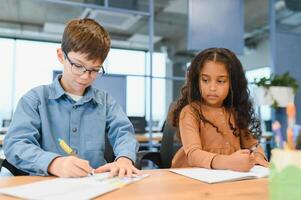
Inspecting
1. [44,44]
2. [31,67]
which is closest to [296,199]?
[31,67]

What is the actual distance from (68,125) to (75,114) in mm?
46

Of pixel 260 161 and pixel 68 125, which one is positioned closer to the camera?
pixel 68 125

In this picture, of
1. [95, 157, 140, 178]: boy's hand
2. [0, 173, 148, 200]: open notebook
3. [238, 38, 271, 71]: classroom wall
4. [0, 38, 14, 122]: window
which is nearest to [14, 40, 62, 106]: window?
[0, 38, 14, 122]: window

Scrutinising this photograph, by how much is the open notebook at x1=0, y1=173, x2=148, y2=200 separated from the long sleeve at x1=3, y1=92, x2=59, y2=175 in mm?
116

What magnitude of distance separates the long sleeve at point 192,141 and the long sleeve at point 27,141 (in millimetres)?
519

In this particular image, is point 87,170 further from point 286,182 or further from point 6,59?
point 6,59

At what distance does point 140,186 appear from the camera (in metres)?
0.80

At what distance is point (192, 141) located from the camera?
4.35 feet

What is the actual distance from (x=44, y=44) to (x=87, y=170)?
25.7 ft

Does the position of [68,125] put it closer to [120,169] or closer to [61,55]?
[61,55]

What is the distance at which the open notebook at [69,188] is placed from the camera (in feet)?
2.22

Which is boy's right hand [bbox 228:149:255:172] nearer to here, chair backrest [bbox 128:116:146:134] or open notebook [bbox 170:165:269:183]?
open notebook [bbox 170:165:269:183]

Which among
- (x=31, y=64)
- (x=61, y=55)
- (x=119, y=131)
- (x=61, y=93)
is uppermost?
(x=31, y=64)

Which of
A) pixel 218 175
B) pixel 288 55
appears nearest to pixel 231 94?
pixel 218 175
